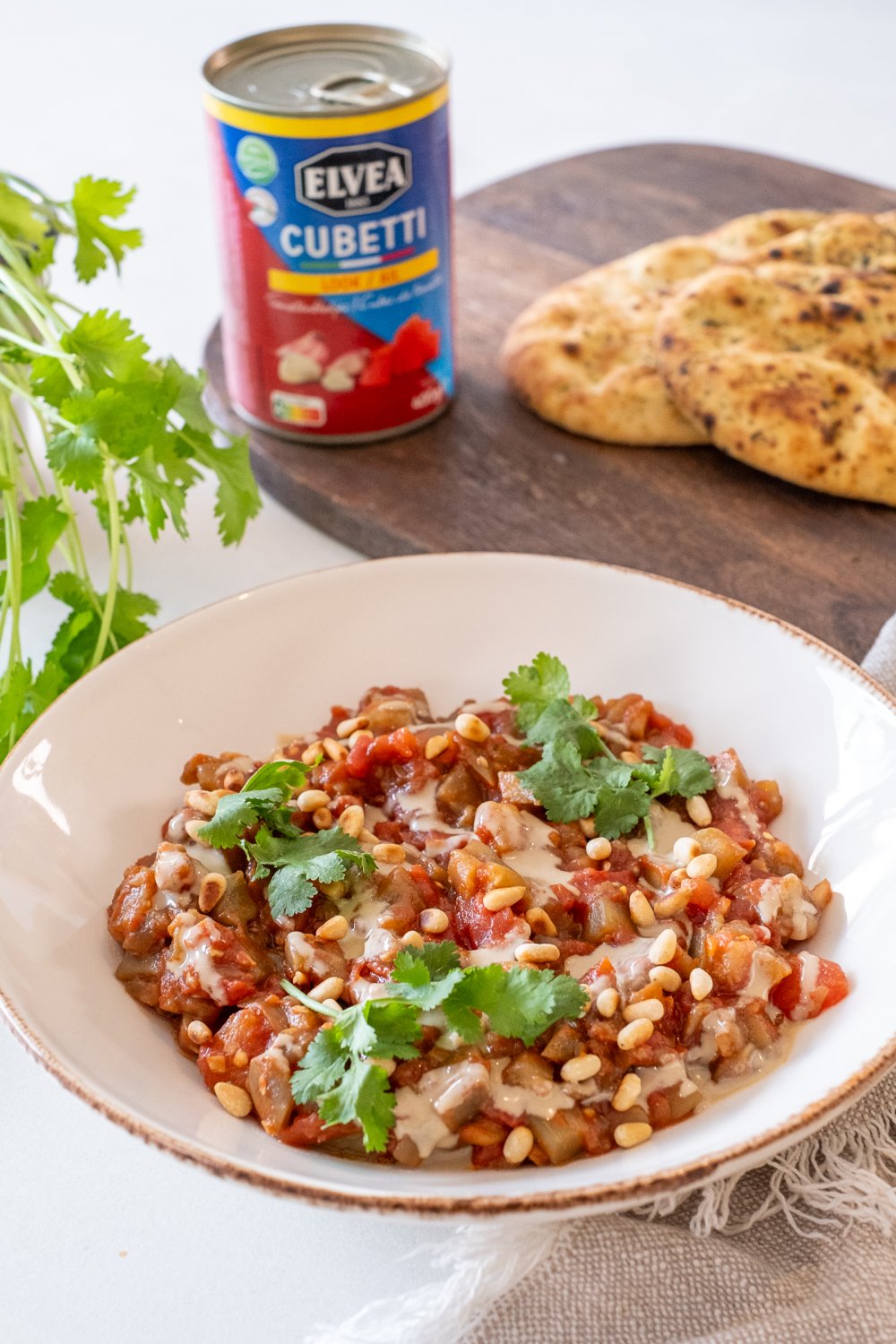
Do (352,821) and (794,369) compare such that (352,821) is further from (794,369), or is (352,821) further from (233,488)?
(794,369)

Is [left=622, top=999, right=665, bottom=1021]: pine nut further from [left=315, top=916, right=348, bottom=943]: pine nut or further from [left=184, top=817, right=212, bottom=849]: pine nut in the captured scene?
[left=184, top=817, right=212, bottom=849]: pine nut

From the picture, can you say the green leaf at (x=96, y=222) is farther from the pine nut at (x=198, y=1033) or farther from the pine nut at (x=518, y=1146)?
the pine nut at (x=518, y=1146)

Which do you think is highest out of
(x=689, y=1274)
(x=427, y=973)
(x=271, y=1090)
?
(x=427, y=973)

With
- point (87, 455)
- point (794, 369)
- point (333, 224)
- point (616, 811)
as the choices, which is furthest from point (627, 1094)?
point (333, 224)

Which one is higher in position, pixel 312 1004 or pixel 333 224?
pixel 333 224

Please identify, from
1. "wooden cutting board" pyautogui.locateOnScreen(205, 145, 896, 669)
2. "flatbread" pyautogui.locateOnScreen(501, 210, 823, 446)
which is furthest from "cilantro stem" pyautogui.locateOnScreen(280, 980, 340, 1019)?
"flatbread" pyautogui.locateOnScreen(501, 210, 823, 446)
